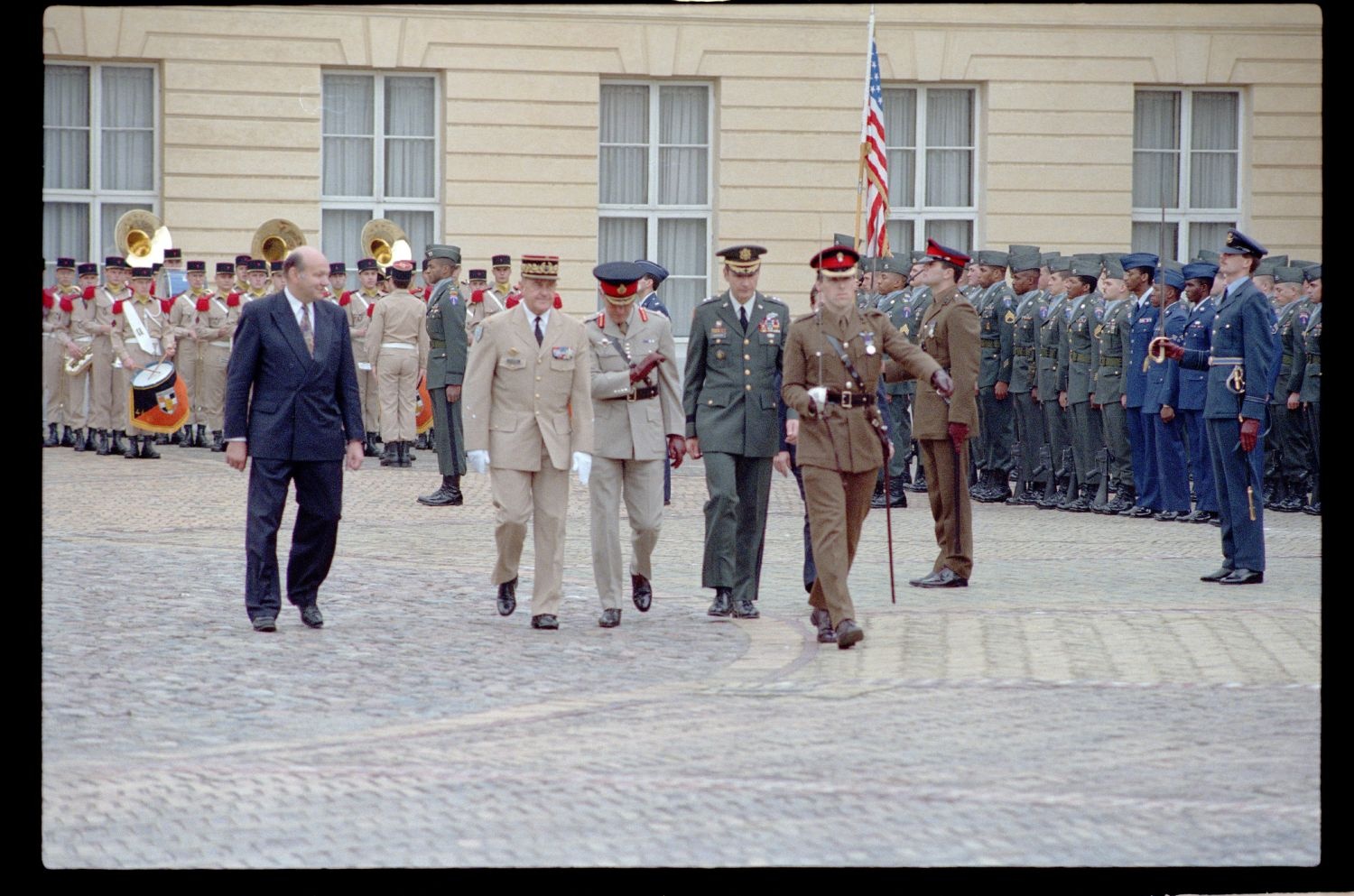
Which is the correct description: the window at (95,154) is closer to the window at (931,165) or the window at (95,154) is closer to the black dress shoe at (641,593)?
the window at (931,165)

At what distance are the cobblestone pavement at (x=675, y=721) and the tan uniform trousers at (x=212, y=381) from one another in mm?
9178

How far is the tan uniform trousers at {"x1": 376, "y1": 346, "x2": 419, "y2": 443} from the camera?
20.1 m

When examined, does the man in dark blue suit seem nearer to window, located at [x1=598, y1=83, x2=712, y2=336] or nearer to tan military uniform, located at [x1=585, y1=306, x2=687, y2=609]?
tan military uniform, located at [x1=585, y1=306, x2=687, y2=609]

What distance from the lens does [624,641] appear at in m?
9.91

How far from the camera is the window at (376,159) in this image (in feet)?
85.7

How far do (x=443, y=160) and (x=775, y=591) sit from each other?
15.2m

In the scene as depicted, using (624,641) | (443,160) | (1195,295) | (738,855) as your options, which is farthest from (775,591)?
(443,160)

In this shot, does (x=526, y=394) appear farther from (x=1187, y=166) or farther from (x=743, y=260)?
(x=1187, y=166)

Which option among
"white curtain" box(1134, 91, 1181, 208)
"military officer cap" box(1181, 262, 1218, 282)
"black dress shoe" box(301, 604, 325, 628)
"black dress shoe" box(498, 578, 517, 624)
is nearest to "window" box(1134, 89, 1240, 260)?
"white curtain" box(1134, 91, 1181, 208)

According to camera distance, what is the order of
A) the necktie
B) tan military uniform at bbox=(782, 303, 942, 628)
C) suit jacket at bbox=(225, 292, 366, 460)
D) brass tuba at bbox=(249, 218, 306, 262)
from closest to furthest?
tan military uniform at bbox=(782, 303, 942, 628)
suit jacket at bbox=(225, 292, 366, 460)
the necktie
brass tuba at bbox=(249, 218, 306, 262)

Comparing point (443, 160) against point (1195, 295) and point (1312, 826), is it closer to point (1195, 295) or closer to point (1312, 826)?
point (1195, 295)

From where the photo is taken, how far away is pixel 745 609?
1076 centimetres

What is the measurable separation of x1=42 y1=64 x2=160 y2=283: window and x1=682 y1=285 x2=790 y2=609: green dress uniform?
52.4ft

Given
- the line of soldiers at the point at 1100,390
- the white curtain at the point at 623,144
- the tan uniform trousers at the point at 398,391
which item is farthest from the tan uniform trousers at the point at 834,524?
the white curtain at the point at 623,144
